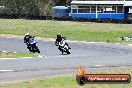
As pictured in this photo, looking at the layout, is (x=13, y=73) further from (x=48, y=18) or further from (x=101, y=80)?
(x=48, y=18)

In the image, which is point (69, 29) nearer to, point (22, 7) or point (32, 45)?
→ point (22, 7)

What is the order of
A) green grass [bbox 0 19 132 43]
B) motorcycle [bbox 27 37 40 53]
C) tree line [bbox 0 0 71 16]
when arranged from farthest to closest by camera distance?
tree line [bbox 0 0 71 16]
green grass [bbox 0 19 132 43]
motorcycle [bbox 27 37 40 53]

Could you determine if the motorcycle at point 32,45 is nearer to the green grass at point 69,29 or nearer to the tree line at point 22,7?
the green grass at point 69,29

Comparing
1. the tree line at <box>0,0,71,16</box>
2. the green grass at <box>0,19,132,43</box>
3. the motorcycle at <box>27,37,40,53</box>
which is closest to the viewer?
the motorcycle at <box>27,37,40,53</box>

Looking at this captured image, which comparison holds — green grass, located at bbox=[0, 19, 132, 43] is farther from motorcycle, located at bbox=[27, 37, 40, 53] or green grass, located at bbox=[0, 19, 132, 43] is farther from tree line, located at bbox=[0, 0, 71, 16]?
motorcycle, located at bbox=[27, 37, 40, 53]

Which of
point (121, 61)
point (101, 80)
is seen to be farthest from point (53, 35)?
point (101, 80)

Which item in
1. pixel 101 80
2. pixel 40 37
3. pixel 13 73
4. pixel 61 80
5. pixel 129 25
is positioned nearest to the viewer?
pixel 101 80

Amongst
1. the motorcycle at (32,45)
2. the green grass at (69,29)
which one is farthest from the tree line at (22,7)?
the motorcycle at (32,45)

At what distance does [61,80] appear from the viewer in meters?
16.4

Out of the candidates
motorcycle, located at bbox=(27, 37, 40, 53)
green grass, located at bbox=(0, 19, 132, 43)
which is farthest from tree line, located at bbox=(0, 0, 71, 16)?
motorcycle, located at bbox=(27, 37, 40, 53)

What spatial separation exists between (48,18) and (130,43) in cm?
2792

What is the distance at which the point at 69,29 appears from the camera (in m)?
55.8

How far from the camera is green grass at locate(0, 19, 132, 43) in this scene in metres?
48.6

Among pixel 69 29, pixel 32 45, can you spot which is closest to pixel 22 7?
pixel 69 29
